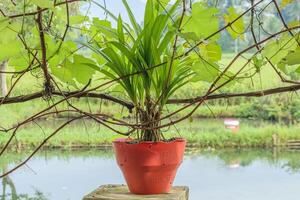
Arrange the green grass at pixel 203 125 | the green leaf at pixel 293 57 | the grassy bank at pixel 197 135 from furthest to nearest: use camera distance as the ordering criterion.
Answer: the grassy bank at pixel 197 135 → the green grass at pixel 203 125 → the green leaf at pixel 293 57

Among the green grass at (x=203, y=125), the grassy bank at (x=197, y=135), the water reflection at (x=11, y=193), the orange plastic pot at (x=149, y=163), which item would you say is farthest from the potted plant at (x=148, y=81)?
the water reflection at (x=11, y=193)

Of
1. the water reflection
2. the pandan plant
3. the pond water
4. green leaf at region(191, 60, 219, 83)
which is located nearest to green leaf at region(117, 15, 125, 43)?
the pandan plant

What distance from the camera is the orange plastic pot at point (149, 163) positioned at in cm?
73

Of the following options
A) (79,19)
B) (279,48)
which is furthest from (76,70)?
(279,48)

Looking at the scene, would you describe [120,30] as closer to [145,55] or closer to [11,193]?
[145,55]

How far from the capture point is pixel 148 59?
705mm

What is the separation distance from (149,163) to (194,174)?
35.0 inches

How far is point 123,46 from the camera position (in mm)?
693

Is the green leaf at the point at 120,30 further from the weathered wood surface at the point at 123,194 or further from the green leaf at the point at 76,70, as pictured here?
the weathered wood surface at the point at 123,194

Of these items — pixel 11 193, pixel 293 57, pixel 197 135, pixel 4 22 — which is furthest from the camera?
pixel 197 135

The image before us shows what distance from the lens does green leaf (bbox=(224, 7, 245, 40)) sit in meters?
0.70

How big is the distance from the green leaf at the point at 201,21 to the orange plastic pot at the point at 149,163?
0.57ft

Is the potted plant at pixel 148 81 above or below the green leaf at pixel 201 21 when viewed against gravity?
below

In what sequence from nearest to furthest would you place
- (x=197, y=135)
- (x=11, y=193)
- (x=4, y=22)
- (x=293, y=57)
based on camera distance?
(x=4, y=22) < (x=293, y=57) < (x=11, y=193) < (x=197, y=135)
